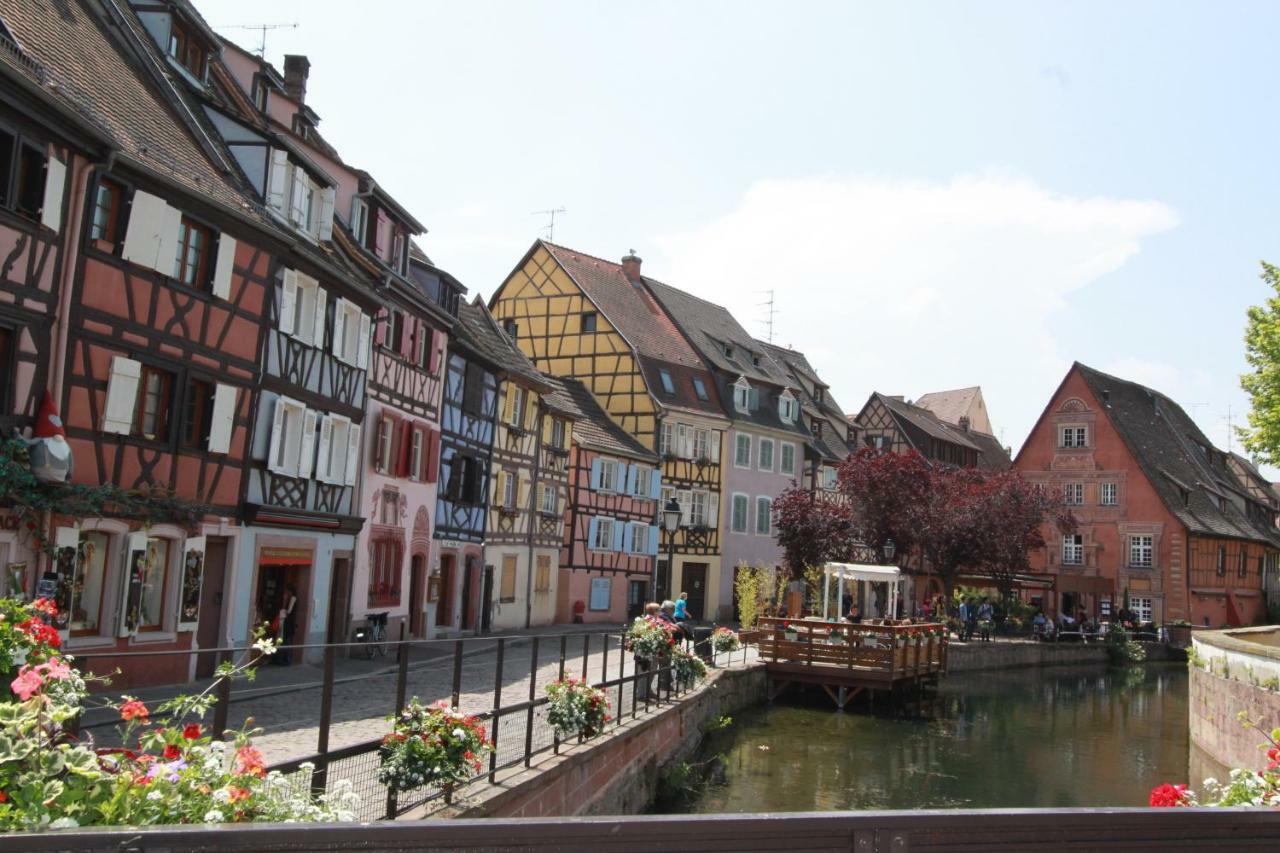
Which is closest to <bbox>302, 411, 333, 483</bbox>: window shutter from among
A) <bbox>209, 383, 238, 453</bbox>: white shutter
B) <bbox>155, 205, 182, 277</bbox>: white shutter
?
<bbox>209, 383, 238, 453</bbox>: white shutter

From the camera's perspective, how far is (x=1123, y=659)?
46.6 m

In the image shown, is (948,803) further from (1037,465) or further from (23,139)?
(1037,465)

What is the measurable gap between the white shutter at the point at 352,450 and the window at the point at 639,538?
20.2 meters

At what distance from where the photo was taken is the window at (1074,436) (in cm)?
6034

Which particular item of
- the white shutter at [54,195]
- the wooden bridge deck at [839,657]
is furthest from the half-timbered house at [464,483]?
the white shutter at [54,195]

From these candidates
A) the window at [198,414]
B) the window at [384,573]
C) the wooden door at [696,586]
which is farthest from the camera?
the wooden door at [696,586]

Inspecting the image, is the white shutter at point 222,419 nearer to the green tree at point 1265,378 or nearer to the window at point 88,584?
the window at point 88,584

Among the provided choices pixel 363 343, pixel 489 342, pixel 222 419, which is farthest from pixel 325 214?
pixel 489 342

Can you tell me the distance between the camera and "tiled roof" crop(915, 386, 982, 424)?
7981 cm

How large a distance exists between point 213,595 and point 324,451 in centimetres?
374

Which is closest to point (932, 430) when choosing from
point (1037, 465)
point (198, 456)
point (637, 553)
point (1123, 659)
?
point (1037, 465)

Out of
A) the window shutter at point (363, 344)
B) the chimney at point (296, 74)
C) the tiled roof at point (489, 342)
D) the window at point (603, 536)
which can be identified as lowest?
the window at point (603, 536)

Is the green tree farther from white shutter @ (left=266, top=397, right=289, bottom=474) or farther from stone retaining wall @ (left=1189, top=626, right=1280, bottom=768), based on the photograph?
white shutter @ (left=266, top=397, right=289, bottom=474)

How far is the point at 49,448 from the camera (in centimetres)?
1343
